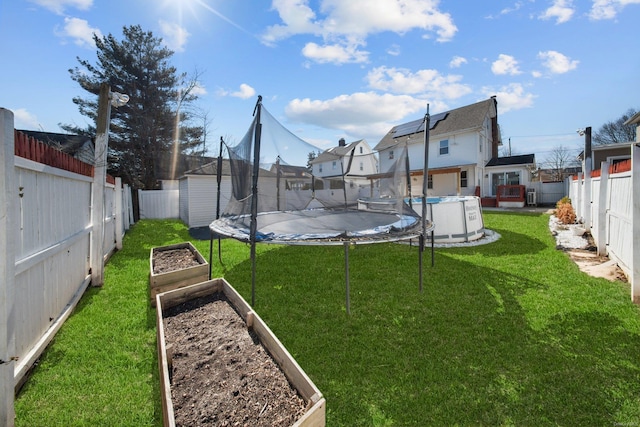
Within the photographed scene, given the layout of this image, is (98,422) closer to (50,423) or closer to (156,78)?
(50,423)

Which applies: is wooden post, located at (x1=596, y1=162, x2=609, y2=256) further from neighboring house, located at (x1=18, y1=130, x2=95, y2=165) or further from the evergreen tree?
the evergreen tree

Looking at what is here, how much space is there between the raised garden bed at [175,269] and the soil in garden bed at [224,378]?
0.70m

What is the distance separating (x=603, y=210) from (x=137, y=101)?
59.3 ft

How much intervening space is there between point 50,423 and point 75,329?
1261 mm

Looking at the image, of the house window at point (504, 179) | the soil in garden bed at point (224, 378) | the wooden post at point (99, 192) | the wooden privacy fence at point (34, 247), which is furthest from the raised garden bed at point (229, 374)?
the house window at point (504, 179)

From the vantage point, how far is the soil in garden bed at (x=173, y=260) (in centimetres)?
367

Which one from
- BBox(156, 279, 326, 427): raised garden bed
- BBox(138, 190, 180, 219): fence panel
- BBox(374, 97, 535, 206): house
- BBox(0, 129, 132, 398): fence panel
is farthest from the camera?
BBox(374, 97, 535, 206): house

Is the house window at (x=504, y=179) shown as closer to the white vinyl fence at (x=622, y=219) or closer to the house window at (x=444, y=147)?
the house window at (x=444, y=147)

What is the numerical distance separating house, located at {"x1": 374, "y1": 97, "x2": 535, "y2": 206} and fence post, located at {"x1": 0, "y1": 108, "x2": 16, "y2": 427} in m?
13.0

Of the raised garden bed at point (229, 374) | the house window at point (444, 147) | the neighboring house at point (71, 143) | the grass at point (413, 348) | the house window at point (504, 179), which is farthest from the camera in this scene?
the house window at point (444, 147)

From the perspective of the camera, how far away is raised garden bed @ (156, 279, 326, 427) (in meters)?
1.37

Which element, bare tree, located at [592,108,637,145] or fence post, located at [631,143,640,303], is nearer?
fence post, located at [631,143,640,303]

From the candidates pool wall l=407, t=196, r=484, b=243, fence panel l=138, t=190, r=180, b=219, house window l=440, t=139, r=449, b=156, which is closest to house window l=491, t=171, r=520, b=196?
house window l=440, t=139, r=449, b=156

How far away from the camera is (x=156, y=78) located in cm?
1473
